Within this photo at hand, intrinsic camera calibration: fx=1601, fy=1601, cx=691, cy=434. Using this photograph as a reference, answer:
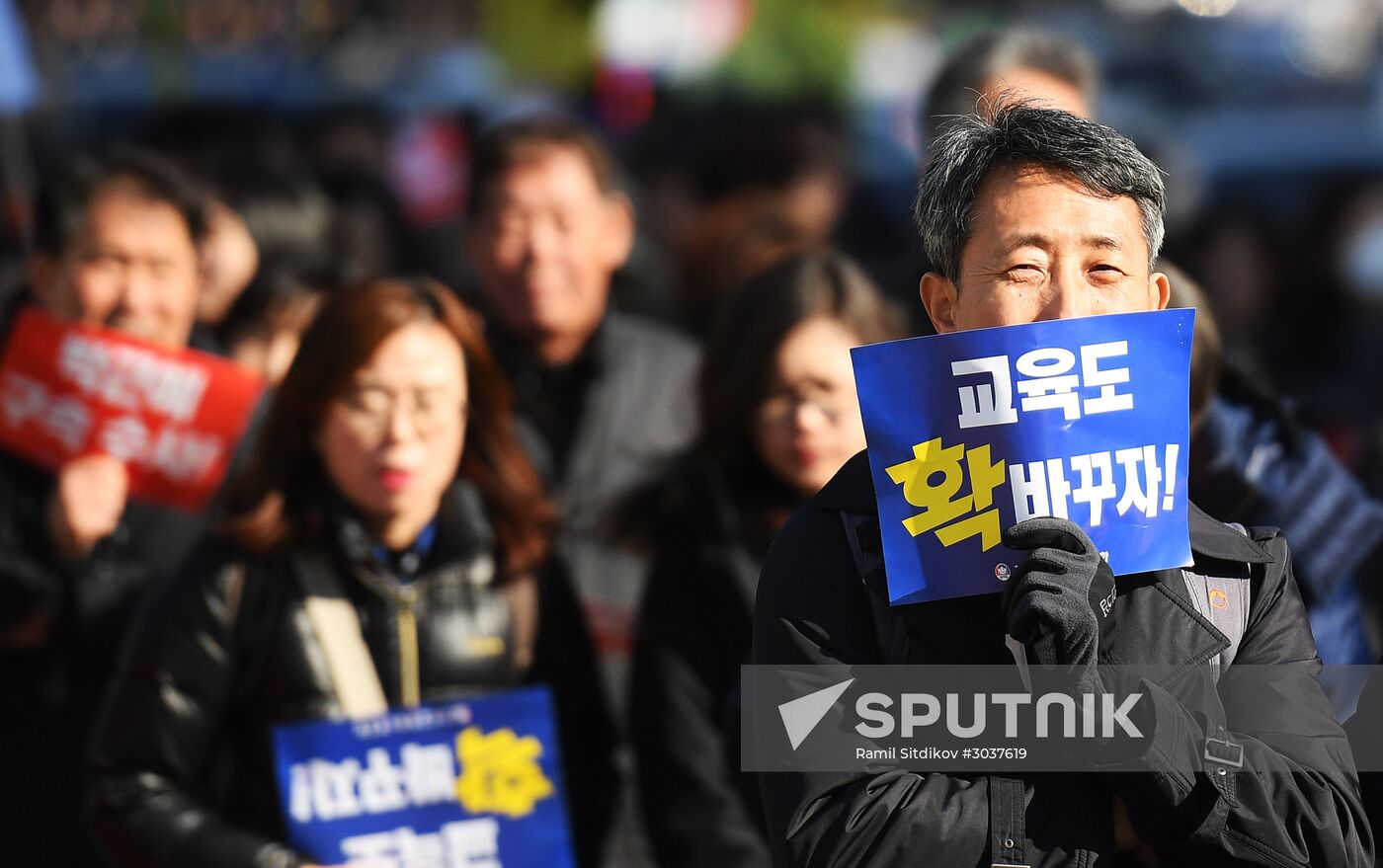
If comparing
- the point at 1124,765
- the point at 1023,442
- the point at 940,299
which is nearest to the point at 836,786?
the point at 1124,765

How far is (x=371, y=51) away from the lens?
11.1m

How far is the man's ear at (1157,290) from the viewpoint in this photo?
1936 mm

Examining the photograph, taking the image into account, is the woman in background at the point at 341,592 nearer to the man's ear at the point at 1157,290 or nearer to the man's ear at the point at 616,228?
the man's ear at the point at 616,228

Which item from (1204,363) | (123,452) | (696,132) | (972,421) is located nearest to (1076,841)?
(972,421)

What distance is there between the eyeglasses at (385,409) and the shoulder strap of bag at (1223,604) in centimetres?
161

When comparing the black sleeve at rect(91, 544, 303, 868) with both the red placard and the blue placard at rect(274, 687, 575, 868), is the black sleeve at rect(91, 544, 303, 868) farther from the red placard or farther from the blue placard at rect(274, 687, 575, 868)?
the red placard

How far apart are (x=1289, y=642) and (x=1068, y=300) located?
1.61 feet

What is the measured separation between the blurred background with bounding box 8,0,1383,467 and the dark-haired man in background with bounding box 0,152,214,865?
1.10m

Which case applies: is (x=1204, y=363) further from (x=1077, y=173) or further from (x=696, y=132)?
(x=696, y=132)

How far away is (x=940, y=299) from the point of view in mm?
1978

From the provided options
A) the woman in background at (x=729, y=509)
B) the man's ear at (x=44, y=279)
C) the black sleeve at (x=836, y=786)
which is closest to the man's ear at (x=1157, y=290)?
the black sleeve at (x=836, y=786)

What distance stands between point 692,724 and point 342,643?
695mm

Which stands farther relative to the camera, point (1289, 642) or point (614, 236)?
point (614, 236)
